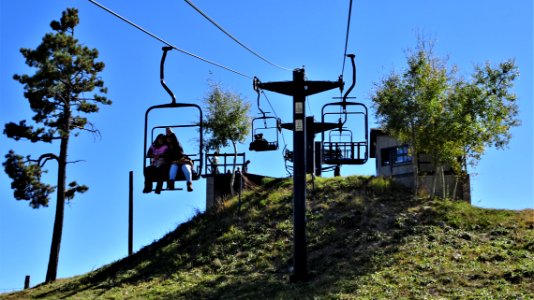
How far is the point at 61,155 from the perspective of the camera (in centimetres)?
3234

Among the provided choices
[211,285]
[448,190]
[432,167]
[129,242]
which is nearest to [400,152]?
[432,167]

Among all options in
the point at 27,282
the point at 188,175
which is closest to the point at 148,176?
the point at 188,175

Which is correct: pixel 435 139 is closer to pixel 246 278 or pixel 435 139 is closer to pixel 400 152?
pixel 400 152

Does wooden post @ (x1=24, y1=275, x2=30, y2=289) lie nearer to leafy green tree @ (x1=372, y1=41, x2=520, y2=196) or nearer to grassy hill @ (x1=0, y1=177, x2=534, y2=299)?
grassy hill @ (x1=0, y1=177, x2=534, y2=299)

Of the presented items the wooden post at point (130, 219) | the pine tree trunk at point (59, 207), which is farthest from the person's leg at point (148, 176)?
the pine tree trunk at point (59, 207)

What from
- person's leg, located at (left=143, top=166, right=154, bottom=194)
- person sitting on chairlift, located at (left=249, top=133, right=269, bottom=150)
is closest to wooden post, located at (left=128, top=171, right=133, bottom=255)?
person sitting on chairlift, located at (left=249, top=133, right=269, bottom=150)

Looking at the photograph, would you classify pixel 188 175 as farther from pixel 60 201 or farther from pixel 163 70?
pixel 60 201

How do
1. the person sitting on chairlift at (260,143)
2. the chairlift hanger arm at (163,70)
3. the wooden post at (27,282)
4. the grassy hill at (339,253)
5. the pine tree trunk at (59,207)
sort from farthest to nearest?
the pine tree trunk at (59,207), the wooden post at (27,282), the person sitting on chairlift at (260,143), the grassy hill at (339,253), the chairlift hanger arm at (163,70)

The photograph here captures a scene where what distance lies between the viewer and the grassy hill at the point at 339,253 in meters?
20.5

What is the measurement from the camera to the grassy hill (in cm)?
2050

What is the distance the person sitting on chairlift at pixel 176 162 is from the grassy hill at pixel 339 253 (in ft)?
17.6

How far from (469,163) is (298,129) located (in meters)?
13.6

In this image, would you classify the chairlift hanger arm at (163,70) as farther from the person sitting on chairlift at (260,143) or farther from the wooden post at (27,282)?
the wooden post at (27,282)

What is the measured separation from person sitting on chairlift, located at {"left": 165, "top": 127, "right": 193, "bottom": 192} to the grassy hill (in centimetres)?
537
